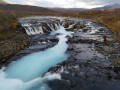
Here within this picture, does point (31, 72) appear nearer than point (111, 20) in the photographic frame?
Yes

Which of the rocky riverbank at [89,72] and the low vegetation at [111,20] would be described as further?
the low vegetation at [111,20]

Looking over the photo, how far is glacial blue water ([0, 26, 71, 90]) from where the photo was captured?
791 cm

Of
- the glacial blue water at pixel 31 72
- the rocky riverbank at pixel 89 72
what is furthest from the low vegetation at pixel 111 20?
the glacial blue water at pixel 31 72

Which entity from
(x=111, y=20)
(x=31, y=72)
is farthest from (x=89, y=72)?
(x=111, y=20)

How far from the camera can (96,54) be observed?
→ 41.7 ft

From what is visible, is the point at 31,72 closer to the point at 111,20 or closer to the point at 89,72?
the point at 89,72

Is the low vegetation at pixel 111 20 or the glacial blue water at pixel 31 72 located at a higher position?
the low vegetation at pixel 111 20

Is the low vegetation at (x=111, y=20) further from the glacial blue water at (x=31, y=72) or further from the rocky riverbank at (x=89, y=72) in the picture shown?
the glacial blue water at (x=31, y=72)

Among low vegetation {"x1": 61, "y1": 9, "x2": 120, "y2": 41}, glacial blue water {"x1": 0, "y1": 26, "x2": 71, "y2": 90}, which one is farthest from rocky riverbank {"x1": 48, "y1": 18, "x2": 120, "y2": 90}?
low vegetation {"x1": 61, "y1": 9, "x2": 120, "y2": 41}

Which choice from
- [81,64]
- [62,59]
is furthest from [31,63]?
[81,64]

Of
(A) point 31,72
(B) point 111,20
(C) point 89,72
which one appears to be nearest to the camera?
(C) point 89,72

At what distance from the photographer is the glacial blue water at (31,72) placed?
7.91 metres

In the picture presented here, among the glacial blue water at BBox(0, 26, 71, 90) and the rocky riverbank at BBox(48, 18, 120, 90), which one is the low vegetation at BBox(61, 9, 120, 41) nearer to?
the rocky riverbank at BBox(48, 18, 120, 90)

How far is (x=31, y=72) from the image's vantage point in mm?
9641
